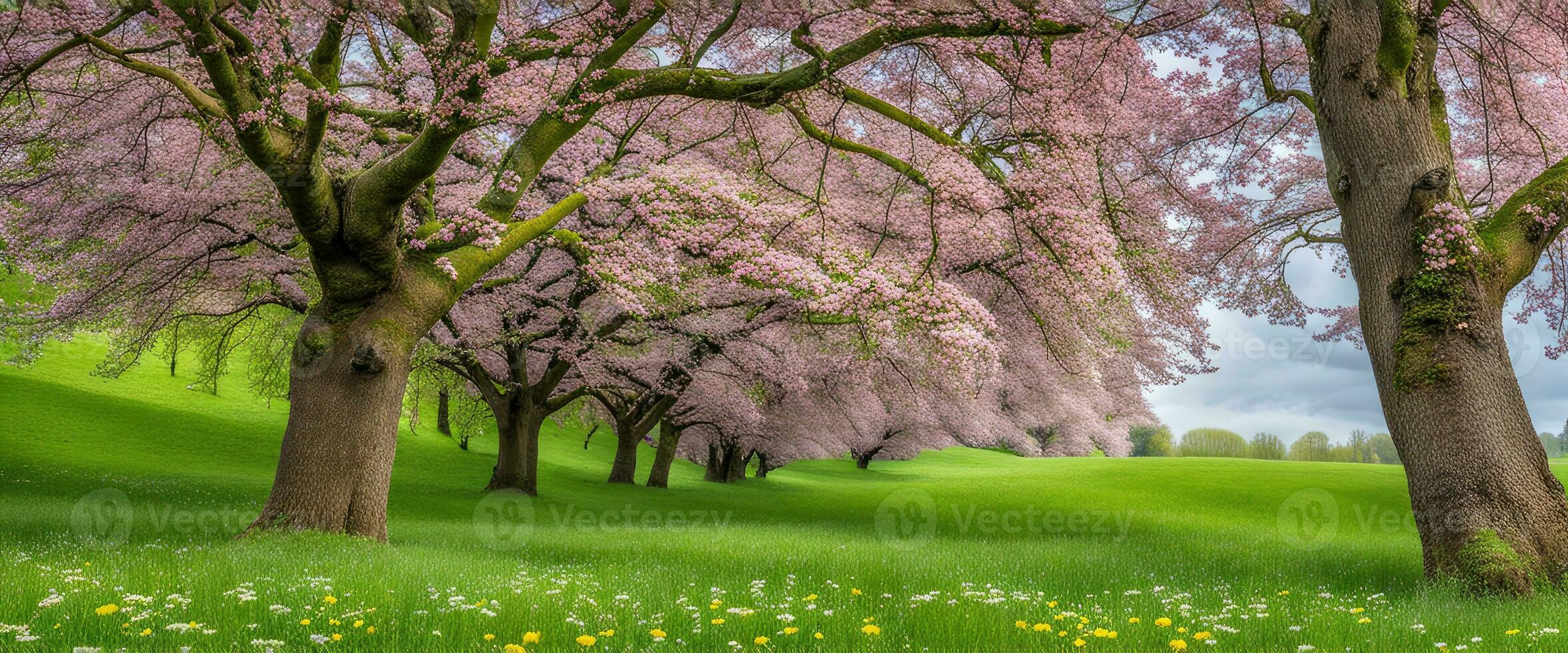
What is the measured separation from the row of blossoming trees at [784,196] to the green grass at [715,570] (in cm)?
229

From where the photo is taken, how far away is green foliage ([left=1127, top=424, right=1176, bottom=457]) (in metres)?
122

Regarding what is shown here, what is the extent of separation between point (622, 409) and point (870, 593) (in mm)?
25647

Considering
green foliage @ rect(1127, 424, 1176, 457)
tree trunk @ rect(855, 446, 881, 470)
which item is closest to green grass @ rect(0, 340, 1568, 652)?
tree trunk @ rect(855, 446, 881, 470)

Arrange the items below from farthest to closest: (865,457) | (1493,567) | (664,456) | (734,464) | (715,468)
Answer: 1. (865,457)
2. (715,468)
3. (734,464)
4. (664,456)
5. (1493,567)

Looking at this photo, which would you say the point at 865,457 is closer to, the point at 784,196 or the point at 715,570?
the point at 784,196

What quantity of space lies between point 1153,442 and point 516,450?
11446 cm

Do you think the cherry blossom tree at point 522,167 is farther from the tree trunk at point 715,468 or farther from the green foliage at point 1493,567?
the tree trunk at point 715,468

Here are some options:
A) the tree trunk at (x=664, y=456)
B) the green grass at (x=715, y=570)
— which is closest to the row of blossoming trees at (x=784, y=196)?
the green grass at (x=715, y=570)

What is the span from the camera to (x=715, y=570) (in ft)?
31.9

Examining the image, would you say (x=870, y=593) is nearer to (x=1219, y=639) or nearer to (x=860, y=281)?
(x=1219, y=639)

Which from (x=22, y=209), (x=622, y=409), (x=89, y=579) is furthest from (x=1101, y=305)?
(x=22, y=209)

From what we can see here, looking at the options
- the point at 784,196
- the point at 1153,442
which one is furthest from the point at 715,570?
the point at 1153,442

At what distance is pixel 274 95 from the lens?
10.3 metres

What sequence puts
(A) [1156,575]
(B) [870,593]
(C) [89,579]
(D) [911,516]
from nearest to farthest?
(C) [89,579], (B) [870,593], (A) [1156,575], (D) [911,516]
